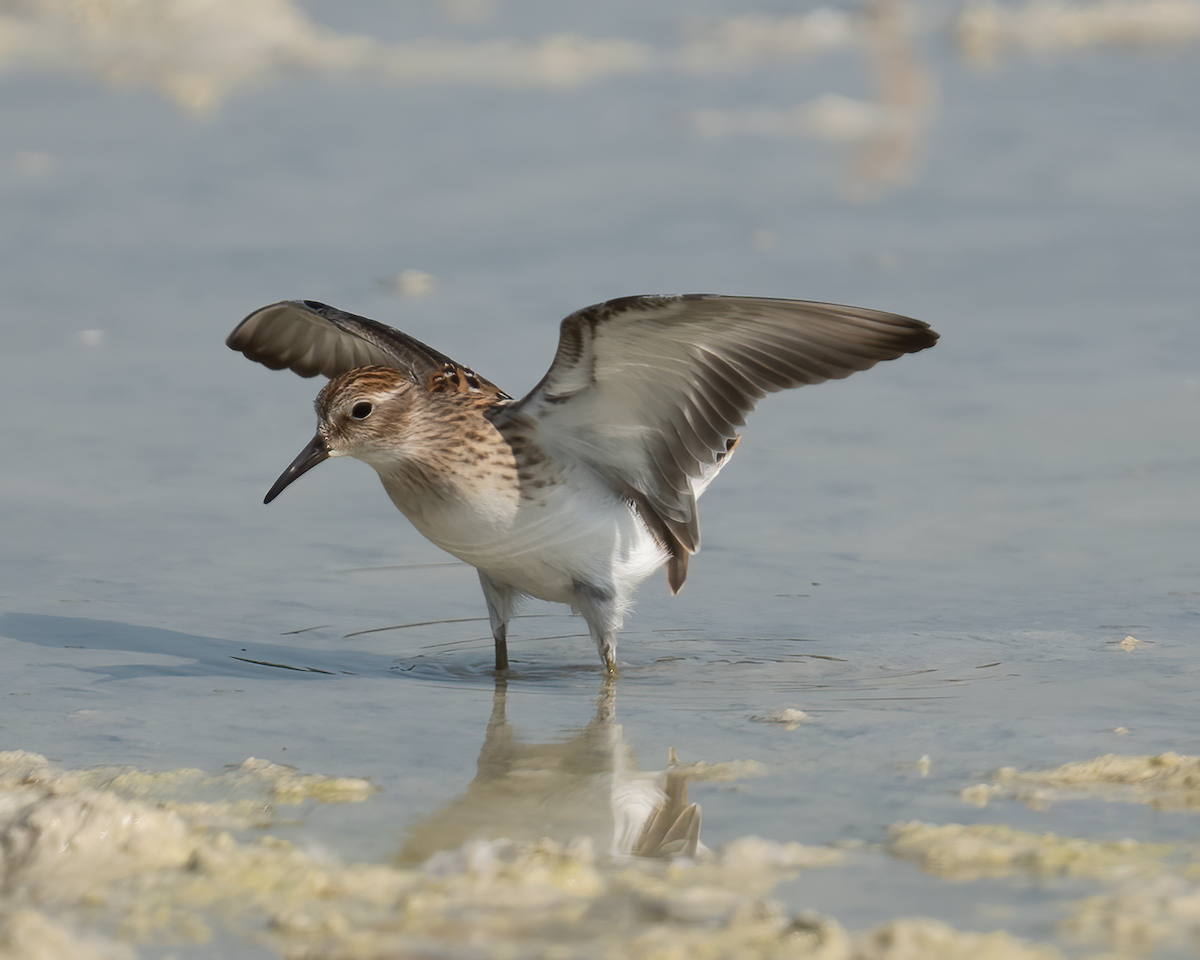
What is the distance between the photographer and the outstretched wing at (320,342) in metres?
6.34

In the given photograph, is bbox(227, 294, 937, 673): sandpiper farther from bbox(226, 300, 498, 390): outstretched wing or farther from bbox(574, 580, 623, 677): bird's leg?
bbox(226, 300, 498, 390): outstretched wing

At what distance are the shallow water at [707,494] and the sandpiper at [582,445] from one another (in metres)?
0.31

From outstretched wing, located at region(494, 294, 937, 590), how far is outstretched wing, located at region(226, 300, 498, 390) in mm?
531

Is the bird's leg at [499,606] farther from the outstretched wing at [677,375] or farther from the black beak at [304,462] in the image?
the black beak at [304,462]

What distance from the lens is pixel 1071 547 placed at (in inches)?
259

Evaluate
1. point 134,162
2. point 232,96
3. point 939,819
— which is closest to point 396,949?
point 939,819

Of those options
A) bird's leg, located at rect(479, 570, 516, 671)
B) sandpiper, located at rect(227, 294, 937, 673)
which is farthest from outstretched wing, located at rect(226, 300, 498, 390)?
bird's leg, located at rect(479, 570, 516, 671)

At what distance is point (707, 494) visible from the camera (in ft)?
23.8

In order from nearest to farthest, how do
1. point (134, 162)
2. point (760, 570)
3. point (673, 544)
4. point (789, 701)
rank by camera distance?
point (789, 701)
point (673, 544)
point (760, 570)
point (134, 162)

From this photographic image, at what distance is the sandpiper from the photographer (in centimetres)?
550

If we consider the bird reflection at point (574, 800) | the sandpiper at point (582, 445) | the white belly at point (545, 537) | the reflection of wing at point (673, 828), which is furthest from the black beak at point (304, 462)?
the reflection of wing at point (673, 828)

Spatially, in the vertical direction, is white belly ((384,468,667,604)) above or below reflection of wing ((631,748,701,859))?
above

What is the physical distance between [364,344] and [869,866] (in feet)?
11.7

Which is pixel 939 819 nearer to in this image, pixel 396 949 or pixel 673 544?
pixel 396 949
